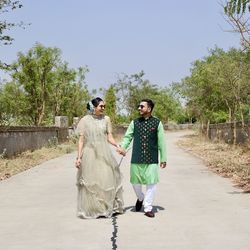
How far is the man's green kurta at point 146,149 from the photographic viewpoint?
8562 mm

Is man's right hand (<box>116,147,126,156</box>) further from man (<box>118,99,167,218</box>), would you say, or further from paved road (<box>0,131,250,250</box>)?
paved road (<box>0,131,250,250</box>)

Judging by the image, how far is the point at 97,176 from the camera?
8.27 metres

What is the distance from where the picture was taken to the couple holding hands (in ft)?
26.8

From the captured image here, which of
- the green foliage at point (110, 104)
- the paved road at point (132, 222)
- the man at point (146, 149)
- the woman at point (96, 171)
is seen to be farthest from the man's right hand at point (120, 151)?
the green foliage at point (110, 104)

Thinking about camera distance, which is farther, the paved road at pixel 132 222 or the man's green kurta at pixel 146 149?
the man's green kurta at pixel 146 149

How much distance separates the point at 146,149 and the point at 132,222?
4.55 ft

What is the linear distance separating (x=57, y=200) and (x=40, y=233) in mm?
3397

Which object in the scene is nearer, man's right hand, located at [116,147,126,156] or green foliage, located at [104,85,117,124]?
man's right hand, located at [116,147,126,156]

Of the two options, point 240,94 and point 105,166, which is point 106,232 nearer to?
point 105,166

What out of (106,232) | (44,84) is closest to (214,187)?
(106,232)

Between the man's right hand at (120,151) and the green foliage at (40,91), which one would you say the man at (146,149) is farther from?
the green foliage at (40,91)

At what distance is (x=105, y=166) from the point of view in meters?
8.34

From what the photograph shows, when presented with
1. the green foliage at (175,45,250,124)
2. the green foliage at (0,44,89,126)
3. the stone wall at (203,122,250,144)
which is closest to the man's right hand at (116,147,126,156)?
the stone wall at (203,122,250,144)

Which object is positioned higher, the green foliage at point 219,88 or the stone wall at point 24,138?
the green foliage at point 219,88
